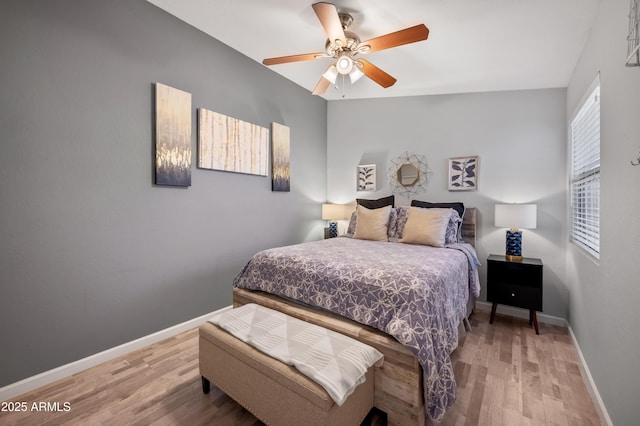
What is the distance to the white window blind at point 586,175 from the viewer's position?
1.98 meters

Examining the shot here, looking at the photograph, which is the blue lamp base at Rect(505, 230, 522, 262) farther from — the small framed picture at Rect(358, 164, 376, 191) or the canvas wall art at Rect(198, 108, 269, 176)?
the canvas wall art at Rect(198, 108, 269, 176)

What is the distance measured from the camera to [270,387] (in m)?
1.34

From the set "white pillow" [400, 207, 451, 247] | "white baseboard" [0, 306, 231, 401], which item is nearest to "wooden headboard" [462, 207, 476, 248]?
"white pillow" [400, 207, 451, 247]

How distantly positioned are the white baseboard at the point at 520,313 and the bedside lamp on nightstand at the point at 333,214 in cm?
201

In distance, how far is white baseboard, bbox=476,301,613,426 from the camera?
1553 mm

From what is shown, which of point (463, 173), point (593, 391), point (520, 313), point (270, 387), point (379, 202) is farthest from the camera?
point (379, 202)

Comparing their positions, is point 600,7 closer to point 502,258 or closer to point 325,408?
point 502,258

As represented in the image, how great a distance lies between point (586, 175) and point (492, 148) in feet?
3.95

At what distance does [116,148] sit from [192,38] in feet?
4.27

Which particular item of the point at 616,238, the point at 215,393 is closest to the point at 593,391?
the point at 616,238

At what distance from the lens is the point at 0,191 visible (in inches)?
65.7

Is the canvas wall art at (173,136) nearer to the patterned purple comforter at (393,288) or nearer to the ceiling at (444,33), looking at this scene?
the ceiling at (444,33)

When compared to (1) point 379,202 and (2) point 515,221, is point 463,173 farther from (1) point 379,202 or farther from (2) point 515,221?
(1) point 379,202

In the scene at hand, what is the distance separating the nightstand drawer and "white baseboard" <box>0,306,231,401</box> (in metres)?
3.07
